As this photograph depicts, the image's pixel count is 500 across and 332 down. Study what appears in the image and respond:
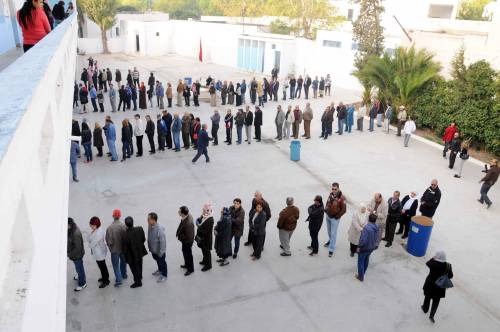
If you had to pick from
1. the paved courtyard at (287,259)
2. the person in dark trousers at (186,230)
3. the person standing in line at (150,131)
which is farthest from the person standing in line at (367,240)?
the person standing in line at (150,131)

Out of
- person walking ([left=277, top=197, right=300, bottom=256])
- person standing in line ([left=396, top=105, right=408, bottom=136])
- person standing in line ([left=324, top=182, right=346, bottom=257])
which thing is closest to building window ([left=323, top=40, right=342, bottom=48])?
person standing in line ([left=396, top=105, right=408, bottom=136])

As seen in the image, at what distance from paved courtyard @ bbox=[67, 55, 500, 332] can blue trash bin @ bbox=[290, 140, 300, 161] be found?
9.3 inches

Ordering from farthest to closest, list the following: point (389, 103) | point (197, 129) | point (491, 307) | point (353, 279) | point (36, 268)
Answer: point (389, 103) → point (197, 129) → point (353, 279) → point (491, 307) → point (36, 268)

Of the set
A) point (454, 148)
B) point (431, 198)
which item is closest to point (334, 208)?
point (431, 198)

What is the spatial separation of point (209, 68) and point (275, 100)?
1386cm

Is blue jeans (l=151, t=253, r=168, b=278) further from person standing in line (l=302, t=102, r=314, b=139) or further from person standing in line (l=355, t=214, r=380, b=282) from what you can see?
person standing in line (l=302, t=102, r=314, b=139)

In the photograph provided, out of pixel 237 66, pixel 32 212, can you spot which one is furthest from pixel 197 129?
pixel 237 66

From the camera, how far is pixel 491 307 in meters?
6.90

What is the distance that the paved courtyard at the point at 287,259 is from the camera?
6.44m

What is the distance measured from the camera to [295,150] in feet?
43.5

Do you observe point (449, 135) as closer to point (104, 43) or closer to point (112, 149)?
point (112, 149)

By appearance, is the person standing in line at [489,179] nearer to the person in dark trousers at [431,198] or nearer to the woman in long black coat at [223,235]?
the person in dark trousers at [431,198]

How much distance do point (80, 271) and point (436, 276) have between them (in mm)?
5788

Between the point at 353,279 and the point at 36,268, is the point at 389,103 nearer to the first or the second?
the point at 353,279
